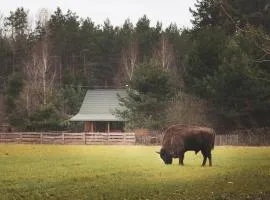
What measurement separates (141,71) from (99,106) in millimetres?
7687

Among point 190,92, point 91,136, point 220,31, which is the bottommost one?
point 91,136

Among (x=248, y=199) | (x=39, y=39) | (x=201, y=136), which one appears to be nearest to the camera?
(x=248, y=199)

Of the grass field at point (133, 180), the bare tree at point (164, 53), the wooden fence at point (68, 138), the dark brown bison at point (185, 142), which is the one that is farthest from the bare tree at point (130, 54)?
the grass field at point (133, 180)

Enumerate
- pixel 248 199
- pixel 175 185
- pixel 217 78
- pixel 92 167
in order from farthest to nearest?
pixel 217 78 → pixel 92 167 → pixel 175 185 → pixel 248 199

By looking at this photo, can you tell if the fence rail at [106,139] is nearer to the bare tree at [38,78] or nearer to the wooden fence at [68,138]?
the wooden fence at [68,138]

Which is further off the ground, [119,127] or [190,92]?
[190,92]

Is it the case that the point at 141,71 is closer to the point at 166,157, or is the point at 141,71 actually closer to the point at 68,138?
the point at 68,138

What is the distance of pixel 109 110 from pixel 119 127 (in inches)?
63.0

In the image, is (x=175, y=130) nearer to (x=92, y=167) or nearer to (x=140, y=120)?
(x=92, y=167)

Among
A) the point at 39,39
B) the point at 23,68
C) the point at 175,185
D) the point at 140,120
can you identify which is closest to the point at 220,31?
the point at 140,120

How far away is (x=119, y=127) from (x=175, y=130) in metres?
24.4

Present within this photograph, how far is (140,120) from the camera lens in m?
41.2

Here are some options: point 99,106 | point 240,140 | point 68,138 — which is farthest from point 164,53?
point 240,140

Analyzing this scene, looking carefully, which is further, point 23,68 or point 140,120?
point 23,68
